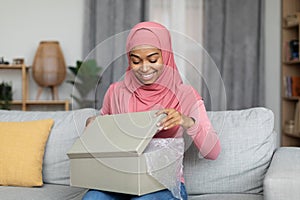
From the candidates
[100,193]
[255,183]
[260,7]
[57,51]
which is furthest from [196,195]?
[260,7]

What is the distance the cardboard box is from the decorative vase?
8.91ft

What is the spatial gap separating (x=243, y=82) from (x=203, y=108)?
9.99ft

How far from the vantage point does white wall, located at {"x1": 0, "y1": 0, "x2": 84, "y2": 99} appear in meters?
4.54

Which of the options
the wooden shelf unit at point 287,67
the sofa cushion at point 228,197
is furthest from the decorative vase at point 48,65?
the sofa cushion at point 228,197

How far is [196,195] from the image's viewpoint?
2006 mm

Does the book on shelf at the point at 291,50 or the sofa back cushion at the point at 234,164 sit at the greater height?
the book on shelf at the point at 291,50

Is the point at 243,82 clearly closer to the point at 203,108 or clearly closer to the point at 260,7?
the point at 260,7

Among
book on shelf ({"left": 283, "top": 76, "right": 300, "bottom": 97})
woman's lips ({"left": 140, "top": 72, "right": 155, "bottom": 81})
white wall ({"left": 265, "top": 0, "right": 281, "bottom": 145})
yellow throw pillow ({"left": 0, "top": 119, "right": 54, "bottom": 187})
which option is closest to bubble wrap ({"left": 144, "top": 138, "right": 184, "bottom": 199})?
woman's lips ({"left": 140, "top": 72, "right": 155, "bottom": 81})

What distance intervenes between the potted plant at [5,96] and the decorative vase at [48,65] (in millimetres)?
255

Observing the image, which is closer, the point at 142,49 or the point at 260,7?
the point at 142,49

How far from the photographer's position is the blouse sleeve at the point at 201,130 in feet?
5.60

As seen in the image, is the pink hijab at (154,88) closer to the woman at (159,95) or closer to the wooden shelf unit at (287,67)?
the woman at (159,95)

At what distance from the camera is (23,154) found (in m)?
2.16

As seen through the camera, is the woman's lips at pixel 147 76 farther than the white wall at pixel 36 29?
No
